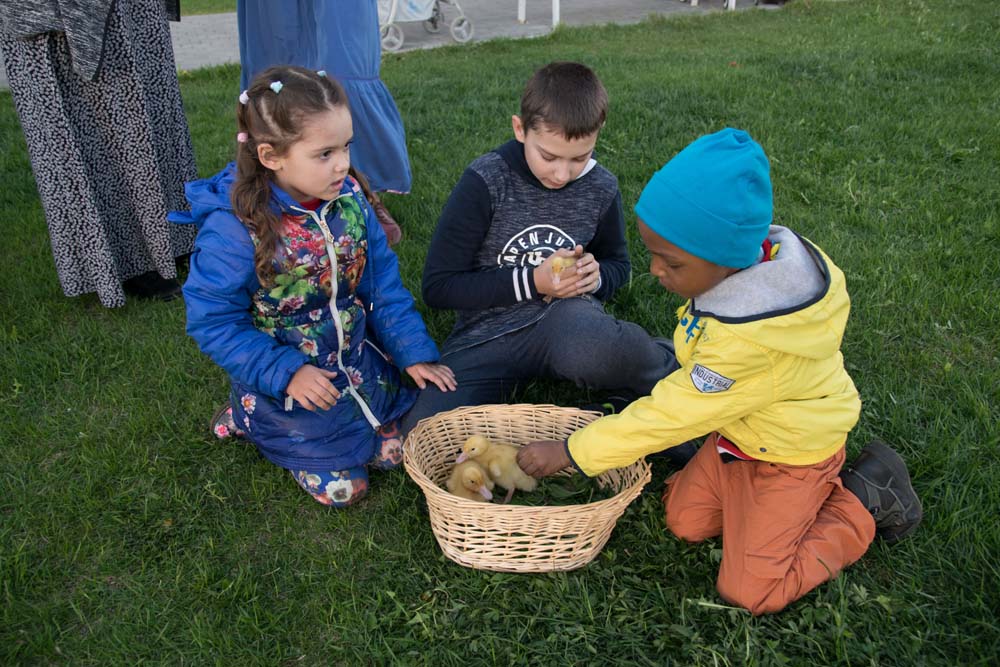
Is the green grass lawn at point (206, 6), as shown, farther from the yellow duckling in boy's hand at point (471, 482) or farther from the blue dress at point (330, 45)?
the yellow duckling in boy's hand at point (471, 482)

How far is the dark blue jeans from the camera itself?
2639 mm

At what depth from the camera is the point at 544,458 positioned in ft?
7.34

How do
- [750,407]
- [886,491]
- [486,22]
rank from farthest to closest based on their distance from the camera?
[486,22] < [886,491] < [750,407]

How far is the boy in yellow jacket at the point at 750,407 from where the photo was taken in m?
1.86

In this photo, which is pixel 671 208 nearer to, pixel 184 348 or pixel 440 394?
pixel 440 394

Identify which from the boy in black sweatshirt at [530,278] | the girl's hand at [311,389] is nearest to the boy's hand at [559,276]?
the boy in black sweatshirt at [530,278]

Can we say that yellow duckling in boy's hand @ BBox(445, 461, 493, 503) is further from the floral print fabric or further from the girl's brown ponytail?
the girl's brown ponytail

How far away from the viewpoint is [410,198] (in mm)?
4340

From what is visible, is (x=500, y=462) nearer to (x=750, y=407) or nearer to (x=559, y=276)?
(x=559, y=276)

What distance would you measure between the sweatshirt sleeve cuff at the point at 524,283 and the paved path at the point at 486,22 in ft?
21.7

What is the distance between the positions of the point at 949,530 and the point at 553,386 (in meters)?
1.34

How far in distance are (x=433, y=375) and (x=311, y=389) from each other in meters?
→ 0.49

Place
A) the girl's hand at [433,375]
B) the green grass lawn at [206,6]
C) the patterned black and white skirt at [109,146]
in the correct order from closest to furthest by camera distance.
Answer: the girl's hand at [433,375]
the patterned black and white skirt at [109,146]
the green grass lawn at [206,6]

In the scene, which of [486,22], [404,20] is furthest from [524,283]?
[486,22]
